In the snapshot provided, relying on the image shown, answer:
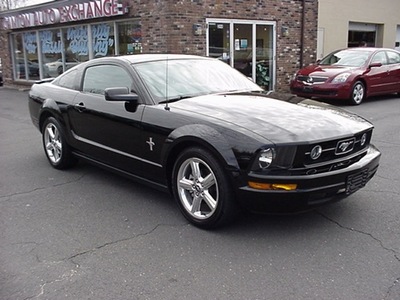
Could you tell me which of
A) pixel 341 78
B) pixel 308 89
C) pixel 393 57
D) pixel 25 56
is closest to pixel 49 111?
pixel 308 89

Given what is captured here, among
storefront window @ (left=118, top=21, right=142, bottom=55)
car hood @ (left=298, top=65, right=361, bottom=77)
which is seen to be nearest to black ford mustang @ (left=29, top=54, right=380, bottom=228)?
car hood @ (left=298, top=65, right=361, bottom=77)

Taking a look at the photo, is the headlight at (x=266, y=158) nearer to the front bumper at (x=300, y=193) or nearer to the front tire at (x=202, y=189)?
the front bumper at (x=300, y=193)

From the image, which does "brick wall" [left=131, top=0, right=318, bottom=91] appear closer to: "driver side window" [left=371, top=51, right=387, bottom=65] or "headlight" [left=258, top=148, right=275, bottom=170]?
"driver side window" [left=371, top=51, right=387, bottom=65]

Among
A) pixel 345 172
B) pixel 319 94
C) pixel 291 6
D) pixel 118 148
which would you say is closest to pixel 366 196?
pixel 345 172

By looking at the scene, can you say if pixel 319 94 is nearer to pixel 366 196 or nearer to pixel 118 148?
pixel 366 196

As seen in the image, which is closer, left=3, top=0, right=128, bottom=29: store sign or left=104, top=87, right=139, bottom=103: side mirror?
left=104, top=87, right=139, bottom=103: side mirror

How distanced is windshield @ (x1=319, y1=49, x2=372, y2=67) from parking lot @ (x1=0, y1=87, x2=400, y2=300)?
7.36 metres

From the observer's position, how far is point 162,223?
372 centimetres

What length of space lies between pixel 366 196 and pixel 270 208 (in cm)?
156

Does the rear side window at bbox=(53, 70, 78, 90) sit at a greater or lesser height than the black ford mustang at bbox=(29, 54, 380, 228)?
greater

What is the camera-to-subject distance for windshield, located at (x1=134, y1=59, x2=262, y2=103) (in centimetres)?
416

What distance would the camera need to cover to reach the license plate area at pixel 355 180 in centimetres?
337

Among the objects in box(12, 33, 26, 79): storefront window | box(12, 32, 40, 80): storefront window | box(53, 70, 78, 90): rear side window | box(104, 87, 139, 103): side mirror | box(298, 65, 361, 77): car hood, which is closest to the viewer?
box(104, 87, 139, 103): side mirror

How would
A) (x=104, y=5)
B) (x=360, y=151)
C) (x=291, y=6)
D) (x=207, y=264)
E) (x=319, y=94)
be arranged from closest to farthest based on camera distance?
(x=207, y=264), (x=360, y=151), (x=319, y=94), (x=104, y=5), (x=291, y=6)
